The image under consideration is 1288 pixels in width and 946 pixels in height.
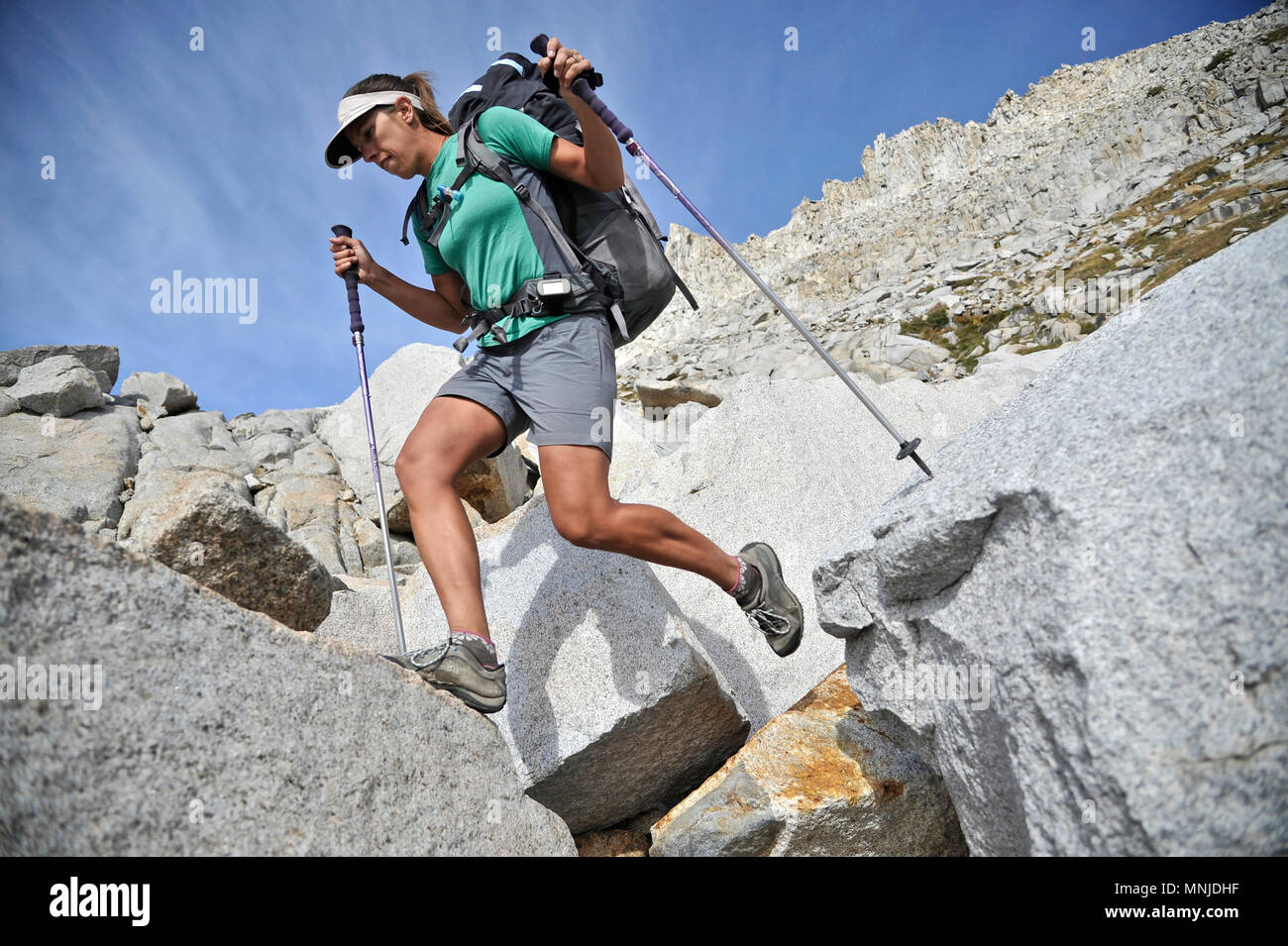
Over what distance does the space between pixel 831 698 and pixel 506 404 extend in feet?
7.73

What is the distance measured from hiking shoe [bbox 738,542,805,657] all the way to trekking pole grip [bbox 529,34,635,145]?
237 cm

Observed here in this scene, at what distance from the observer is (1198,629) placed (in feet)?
5.89

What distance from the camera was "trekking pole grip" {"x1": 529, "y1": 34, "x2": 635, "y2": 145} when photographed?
331 cm

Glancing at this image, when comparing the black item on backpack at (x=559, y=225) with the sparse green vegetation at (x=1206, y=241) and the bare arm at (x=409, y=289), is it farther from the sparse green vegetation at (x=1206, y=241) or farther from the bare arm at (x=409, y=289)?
the sparse green vegetation at (x=1206, y=241)

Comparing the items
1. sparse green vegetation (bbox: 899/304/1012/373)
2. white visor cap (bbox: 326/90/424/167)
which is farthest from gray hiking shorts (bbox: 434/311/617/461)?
sparse green vegetation (bbox: 899/304/1012/373)

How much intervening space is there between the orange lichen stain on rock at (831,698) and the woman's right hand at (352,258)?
11.6 ft

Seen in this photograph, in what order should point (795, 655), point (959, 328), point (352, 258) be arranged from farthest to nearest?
1. point (959, 328)
2. point (795, 655)
3. point (352, 258)

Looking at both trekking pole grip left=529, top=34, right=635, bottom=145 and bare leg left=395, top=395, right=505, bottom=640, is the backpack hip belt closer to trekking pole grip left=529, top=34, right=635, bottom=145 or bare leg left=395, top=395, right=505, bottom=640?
bare leg left=395, top=395, right=505, bottom=640

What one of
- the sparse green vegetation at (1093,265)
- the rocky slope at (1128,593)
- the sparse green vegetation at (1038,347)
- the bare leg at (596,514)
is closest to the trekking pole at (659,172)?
the rocky slope at (1128,593)

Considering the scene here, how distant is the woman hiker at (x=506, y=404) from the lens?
3.22 meters

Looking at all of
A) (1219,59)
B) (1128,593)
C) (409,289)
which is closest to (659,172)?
(409,289)

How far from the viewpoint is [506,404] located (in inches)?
141

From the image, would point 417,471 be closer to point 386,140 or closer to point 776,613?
point 386,140

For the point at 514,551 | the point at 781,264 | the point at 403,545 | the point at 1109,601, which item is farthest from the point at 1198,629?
the point at 781,264
